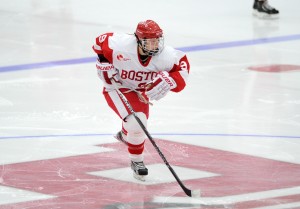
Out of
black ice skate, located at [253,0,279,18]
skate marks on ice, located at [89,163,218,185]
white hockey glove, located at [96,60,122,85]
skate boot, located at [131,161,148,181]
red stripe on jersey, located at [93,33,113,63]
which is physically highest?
red stripe on jersey, located at [93,33,113,63]

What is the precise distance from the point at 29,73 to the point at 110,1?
15.0 feet

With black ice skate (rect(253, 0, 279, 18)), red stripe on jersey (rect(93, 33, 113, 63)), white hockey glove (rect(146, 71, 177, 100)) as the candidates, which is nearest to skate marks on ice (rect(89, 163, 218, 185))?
white hockey glove (rect(146, 71, 177, 100))

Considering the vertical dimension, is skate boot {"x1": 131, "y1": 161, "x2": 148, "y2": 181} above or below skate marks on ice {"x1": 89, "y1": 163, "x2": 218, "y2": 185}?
above

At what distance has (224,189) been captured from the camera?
5668 mm

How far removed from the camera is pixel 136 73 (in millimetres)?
5887

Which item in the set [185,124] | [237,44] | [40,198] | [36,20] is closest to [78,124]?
[185,124]

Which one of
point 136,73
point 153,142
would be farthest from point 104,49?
point 153,142

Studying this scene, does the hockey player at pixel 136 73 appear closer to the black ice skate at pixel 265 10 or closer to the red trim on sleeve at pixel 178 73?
the red trim on sleeve at pixel 178 73

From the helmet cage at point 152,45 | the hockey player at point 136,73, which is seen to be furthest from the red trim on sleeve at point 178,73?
the helmet cage at point 152,45

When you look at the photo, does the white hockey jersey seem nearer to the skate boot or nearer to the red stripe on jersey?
the red stripe on jersey

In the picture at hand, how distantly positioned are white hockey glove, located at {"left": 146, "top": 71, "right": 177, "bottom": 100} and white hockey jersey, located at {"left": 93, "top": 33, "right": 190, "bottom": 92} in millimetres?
64

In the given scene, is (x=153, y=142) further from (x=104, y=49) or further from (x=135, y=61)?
(x=104, y=49)

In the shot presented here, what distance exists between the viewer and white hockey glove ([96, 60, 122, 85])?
19.3 ft

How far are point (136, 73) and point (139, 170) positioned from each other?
0.60 m
